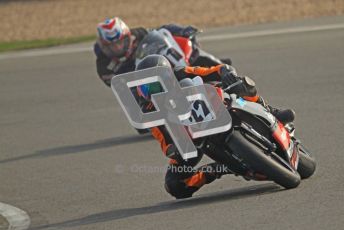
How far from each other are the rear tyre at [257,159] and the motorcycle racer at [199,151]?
0.15 meters

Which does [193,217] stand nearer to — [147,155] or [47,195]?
[47,195]

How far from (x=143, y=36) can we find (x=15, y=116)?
300 cm

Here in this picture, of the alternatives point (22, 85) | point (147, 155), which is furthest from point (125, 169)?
point (22, 85)

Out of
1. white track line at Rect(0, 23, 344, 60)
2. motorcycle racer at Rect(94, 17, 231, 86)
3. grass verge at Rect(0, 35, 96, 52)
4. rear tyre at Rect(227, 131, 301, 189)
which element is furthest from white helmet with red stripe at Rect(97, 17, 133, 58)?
grass verge at Rect(0, 35, 96, 52)

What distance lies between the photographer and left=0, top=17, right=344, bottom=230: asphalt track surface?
25.2ft

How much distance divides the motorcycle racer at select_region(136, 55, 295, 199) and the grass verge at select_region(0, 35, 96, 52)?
37.6ft

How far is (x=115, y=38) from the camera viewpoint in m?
12.5

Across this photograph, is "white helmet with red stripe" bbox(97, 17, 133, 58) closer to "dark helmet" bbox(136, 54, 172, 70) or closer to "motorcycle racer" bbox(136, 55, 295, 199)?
"motorcycle racer" bbox(136, 55, 295, 199)

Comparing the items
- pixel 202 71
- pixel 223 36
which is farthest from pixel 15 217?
pixel 223 36

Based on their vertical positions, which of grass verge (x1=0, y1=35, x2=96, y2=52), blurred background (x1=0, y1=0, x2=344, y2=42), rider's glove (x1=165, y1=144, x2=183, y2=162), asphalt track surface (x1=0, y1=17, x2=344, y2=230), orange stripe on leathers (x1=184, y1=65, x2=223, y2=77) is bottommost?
blurred background (x1=0, y1=0, x2=344, y2=42)

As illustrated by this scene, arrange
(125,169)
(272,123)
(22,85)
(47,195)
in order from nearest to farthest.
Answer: (272,123) → (47,195) → (125,169) → (22,85)

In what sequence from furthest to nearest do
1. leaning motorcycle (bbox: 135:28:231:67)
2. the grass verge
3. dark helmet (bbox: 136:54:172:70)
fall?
the grass verge, leaning motorcycle (bbox: 135:28:231:67), dark helmet (bbox: 136:54:172:70)

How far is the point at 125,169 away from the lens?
34.7 ft

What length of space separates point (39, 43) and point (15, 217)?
462 inches
